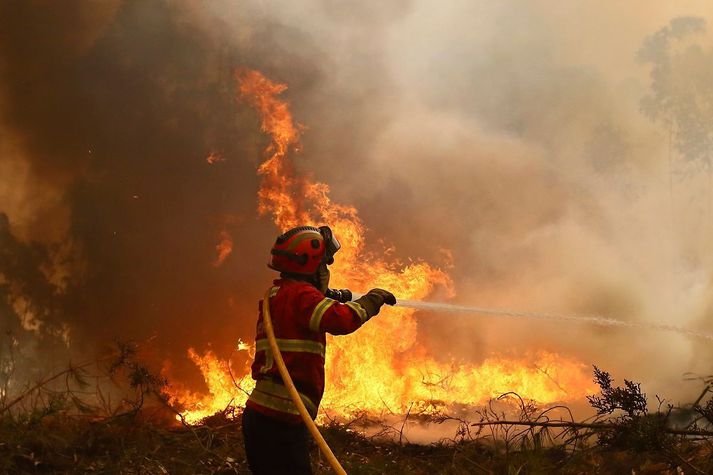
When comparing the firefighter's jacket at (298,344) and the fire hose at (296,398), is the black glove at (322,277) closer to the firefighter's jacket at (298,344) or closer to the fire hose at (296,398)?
the firefighter's jacket at (298,344)

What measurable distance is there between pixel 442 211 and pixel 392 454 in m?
5.33

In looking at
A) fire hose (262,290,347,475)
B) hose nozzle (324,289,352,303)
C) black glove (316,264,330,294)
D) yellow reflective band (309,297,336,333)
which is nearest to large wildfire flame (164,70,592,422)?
hose nozzle (324,289,352,303)

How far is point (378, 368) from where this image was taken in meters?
9.15

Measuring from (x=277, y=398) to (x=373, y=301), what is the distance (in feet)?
2.65

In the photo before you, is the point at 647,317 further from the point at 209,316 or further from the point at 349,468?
the point at 209,316

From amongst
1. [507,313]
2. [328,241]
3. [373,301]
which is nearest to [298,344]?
[373,301]

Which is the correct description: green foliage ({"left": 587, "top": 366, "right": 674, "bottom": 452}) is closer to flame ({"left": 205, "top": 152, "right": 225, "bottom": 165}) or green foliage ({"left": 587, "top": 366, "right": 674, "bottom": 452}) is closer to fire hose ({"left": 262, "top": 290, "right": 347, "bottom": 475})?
fire hose ({"left": 262, "top": 290, "right": 347, "bottom": 475})

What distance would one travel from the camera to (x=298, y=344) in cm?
356

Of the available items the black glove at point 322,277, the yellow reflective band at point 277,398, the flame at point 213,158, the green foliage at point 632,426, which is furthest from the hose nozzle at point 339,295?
the flame at point 213,158

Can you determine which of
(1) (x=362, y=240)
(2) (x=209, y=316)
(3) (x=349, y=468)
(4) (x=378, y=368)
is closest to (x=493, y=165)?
(1) (x=362, y=240)

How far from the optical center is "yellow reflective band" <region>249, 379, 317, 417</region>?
3510mm

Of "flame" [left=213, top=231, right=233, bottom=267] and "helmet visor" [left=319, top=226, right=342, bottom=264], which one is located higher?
"flame" [left=213, top=231, right=233, bottom=267]

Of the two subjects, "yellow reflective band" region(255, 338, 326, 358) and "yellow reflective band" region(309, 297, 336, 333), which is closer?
"yellow reflective band" region(309, 297, 336, 333)

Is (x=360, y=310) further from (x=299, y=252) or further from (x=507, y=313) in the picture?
(x=507, y=313)
